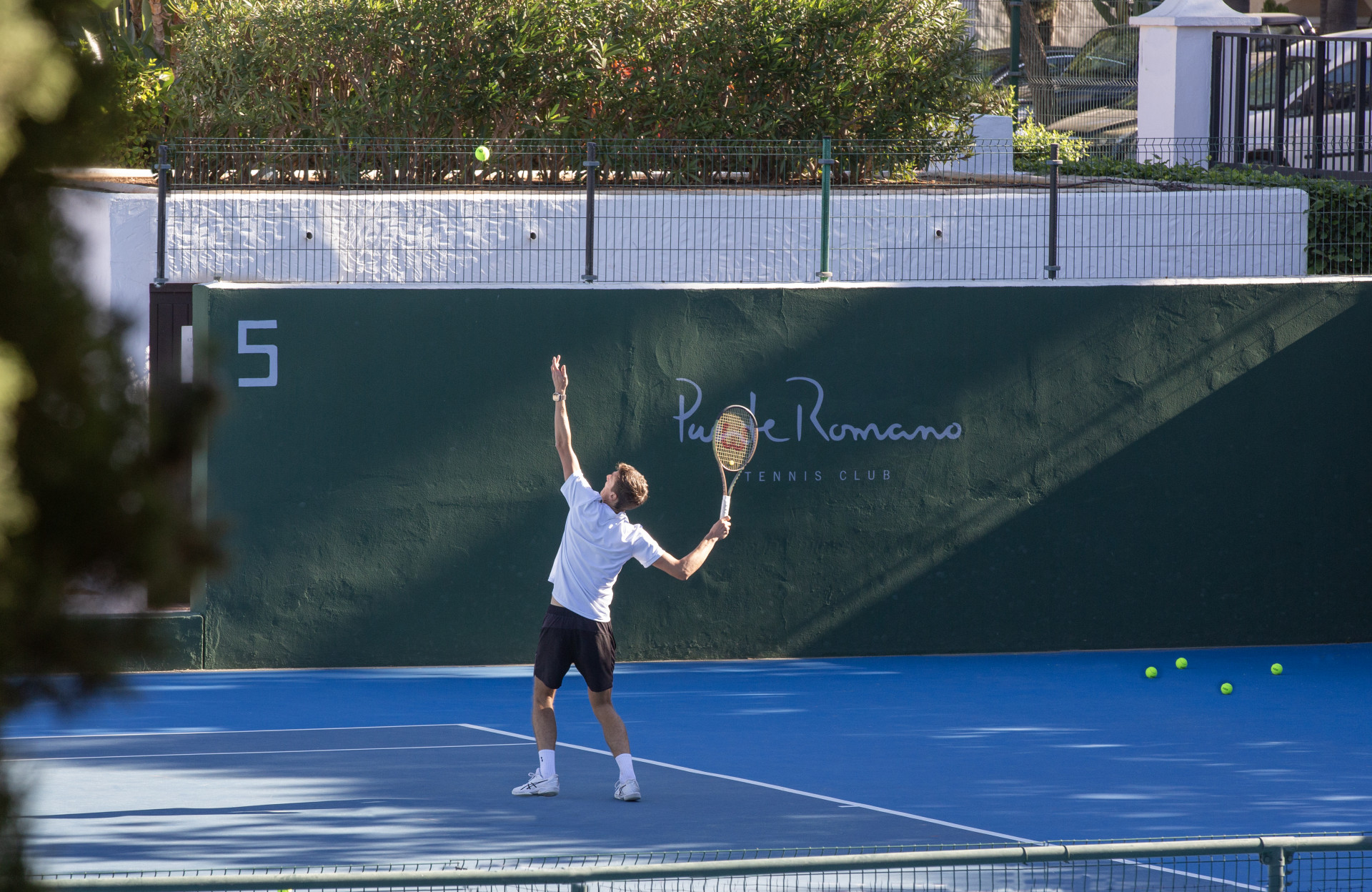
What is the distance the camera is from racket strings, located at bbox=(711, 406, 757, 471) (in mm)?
10055

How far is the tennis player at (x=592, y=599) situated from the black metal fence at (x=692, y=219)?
4.40 m

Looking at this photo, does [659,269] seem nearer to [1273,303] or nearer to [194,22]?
[1273,303]

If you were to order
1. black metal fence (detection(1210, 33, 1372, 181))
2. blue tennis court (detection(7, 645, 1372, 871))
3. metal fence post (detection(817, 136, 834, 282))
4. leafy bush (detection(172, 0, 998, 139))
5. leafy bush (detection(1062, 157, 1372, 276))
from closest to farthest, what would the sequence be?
blue tennis court (detection(7, 645, 1372, 871)) < metal fence post (detection(817, 136, 834, 282)) < leafy bush (detection(1062, 157, 1372, 276)) < leafy bush (detection(172, 0, 998, 139)) < black metal fence (detection(1210, 33, 1372, 181))

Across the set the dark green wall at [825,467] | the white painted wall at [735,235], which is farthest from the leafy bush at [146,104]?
the dark green wall at [825,467]

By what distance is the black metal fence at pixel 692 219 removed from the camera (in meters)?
12.7

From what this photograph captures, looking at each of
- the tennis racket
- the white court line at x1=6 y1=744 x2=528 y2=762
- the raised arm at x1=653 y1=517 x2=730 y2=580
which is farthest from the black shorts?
the tennis racket

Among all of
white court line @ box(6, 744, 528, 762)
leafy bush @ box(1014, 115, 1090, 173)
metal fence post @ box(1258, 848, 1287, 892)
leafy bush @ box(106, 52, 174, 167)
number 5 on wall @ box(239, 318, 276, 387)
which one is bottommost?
white court line @ box(6, 744, 528, 762)

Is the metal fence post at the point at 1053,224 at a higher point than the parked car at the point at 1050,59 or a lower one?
lower

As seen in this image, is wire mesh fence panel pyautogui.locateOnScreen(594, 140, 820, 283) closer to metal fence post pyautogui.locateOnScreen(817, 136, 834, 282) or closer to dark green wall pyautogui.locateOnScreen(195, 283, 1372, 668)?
metal fence post pyautogui.locateOnScreen(817, 136, 834, 282)

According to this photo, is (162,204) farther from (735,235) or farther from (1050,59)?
(1050,59)

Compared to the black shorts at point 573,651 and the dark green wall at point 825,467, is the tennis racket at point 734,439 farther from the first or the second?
the black shorts at point 573,651

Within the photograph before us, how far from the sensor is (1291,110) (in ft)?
62.4

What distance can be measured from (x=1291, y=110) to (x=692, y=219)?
31.3ft

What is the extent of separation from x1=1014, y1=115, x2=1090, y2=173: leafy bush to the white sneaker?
12.0 meters
